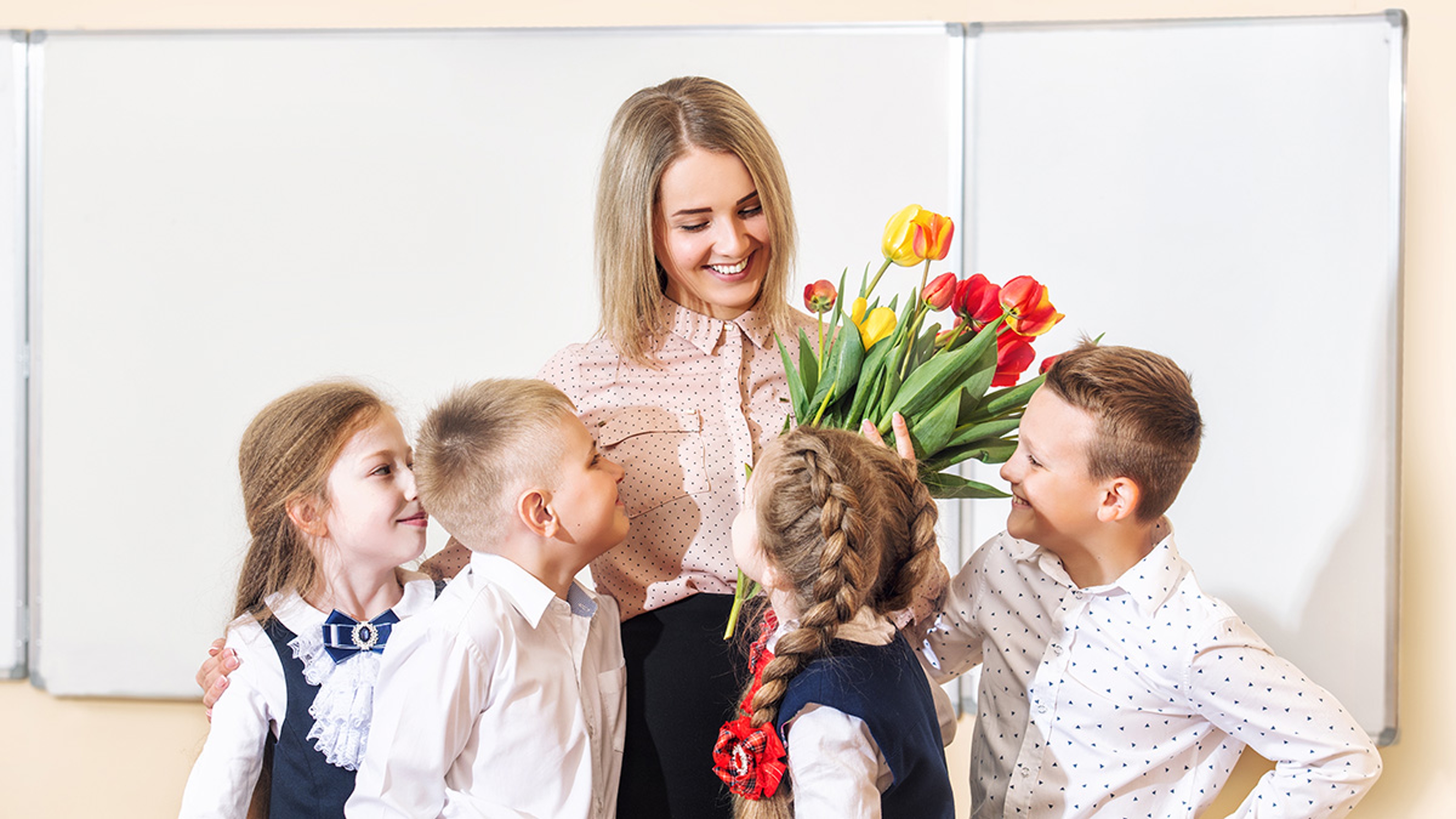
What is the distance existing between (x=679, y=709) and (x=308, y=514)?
52 cm

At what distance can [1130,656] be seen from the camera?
1220 mm

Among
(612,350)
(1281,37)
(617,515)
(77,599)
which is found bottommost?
(77,599)

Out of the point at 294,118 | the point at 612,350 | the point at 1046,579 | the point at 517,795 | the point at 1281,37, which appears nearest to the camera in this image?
the point at 517,795

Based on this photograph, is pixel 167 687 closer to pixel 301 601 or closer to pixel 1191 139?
pixel 301 601

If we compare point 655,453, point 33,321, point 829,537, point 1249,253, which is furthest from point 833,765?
point 33,321

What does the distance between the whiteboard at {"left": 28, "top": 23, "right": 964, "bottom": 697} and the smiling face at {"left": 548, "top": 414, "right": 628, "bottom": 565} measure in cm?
101

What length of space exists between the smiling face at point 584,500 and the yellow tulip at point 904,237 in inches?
16.2

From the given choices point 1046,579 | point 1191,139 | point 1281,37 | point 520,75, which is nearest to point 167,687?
point 520,75

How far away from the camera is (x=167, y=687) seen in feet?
7.73

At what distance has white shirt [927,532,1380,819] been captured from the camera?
116cm

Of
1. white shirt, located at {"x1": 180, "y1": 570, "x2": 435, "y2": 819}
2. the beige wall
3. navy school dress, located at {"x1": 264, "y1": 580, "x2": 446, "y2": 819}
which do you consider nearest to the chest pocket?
white shirt, located at {"x1": 180, "y1": 570, "x2": 435, "y2": 819}

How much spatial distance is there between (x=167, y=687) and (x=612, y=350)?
155cm

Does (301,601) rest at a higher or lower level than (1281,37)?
lower

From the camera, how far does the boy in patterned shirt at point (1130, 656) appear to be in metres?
1.16
